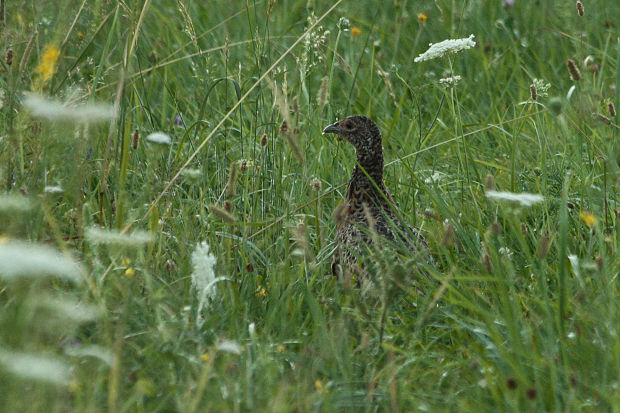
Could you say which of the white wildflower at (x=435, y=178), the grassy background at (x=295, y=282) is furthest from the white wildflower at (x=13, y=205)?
the white wildflower at (x=435, y=178)

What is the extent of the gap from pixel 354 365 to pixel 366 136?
1663mm

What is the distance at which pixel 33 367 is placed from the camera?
197cm

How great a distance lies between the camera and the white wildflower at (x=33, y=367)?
1.93 meters

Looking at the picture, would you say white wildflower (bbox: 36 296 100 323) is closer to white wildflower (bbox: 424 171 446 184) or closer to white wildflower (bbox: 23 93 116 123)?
white wildflower (bbox: 23 93 116 123)

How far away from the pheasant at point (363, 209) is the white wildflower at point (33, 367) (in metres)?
1.62

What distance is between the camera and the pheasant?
3.68 m

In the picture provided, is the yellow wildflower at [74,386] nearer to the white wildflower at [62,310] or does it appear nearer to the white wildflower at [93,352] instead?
the white wildflower at [93,352]

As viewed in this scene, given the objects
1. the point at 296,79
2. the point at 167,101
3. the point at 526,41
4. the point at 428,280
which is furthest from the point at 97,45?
the point at 428,280

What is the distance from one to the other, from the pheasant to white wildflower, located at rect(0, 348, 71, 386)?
162 cm

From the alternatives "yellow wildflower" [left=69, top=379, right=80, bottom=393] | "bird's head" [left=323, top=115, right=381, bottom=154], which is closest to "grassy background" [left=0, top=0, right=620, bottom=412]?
"yellow wildflower" [left=69, top=379, right=80, bottom=393]

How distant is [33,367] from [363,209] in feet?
7.45

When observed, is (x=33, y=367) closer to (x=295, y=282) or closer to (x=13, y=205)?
(x=13, y=205)

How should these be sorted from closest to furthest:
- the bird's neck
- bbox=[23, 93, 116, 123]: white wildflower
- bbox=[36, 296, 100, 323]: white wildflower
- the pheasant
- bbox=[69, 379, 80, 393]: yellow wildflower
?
bbox=[36, 296, 100, 323]: white wildflower → bbox=[69, 379, 80, 393]: yellow wildflower → bbox=[23, 93, 116, 123]: white wildflower → the pheasant → the bird's neck

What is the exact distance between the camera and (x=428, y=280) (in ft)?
10.6
